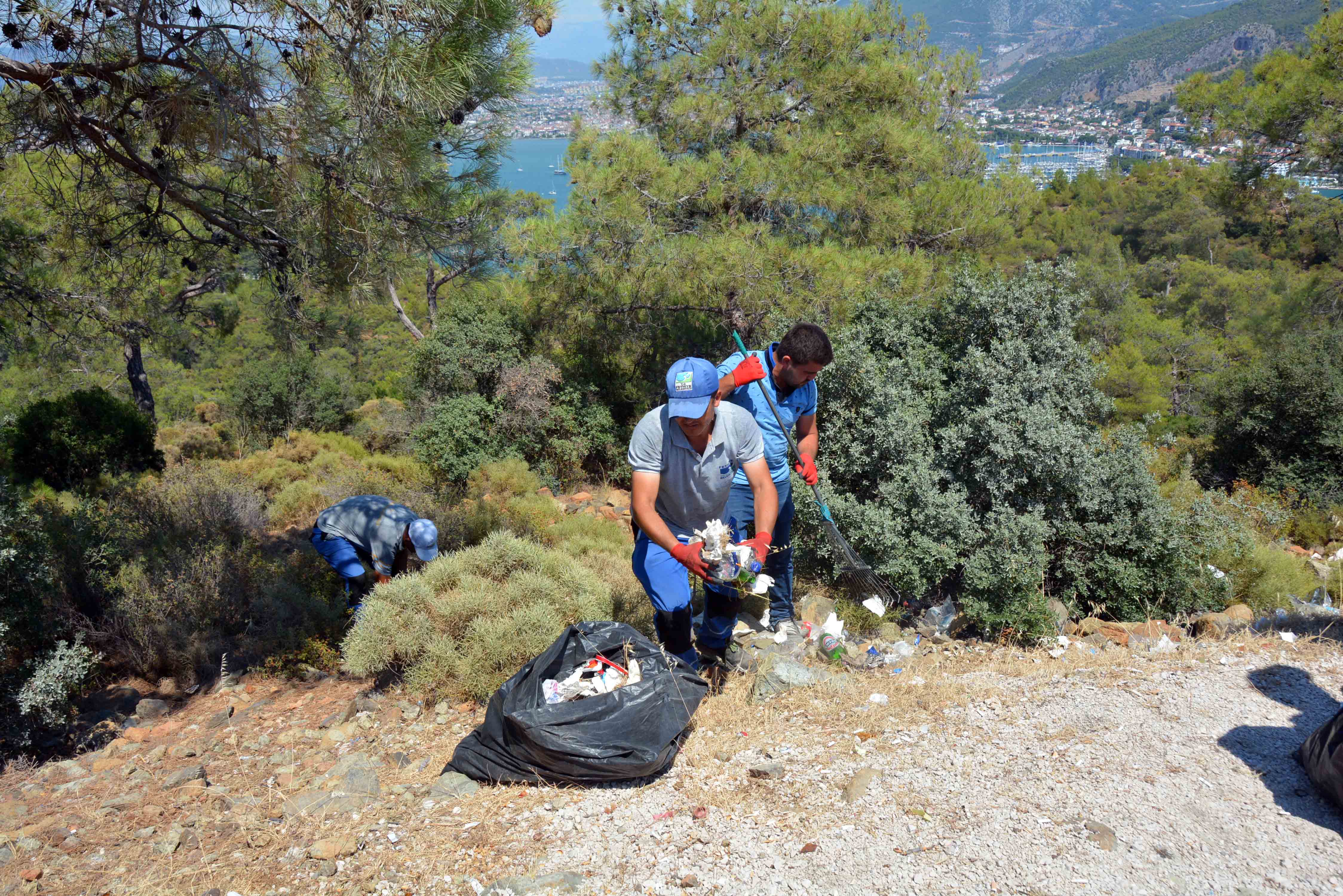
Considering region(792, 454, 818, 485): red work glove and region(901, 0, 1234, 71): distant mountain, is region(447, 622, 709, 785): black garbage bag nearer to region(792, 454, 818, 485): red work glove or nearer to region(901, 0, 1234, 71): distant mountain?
region(792, 454, 818, 485): red work glove

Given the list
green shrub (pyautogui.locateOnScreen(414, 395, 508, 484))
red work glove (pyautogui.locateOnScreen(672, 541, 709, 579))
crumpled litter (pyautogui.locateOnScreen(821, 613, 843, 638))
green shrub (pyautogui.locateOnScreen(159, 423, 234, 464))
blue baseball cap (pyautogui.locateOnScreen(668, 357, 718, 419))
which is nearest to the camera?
blue baseball cap (pyautogui.locateOnScreen(668, 357, 718, 419))

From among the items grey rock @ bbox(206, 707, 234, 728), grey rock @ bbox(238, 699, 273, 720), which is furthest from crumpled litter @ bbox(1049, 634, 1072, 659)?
grey rock @ bbox(206, 707, 234, 728)

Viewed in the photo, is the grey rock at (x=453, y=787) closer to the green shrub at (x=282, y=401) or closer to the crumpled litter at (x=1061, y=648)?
the crumpled litter at (x=1061, y=648)

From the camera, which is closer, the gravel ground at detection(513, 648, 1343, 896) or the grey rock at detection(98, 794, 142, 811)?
the gravel ground at detection(513, 648, 1343, 896)

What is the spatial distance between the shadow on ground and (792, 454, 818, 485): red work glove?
6.95 ft

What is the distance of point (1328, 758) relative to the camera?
2.72m

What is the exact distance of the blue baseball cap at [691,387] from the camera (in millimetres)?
3148

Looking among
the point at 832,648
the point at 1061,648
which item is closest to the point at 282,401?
the point at 832,648

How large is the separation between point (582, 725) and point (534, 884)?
23.4 inches

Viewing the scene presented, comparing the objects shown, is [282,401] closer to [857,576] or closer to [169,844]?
[857,576]

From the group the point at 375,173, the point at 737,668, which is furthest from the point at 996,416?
the point at 375,173

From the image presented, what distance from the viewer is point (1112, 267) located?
27.5m

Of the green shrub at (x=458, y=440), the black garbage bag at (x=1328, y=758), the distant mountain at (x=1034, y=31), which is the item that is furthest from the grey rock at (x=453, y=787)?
the distant mountain at (x=1034, y=31)

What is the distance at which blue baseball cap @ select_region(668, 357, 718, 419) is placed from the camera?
3.15 metres
